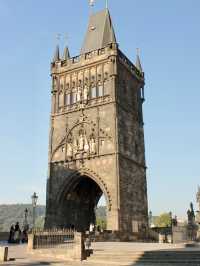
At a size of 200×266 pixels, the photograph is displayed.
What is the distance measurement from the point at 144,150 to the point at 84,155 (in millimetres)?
8105

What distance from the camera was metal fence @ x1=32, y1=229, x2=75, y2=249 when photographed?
70.1 feet

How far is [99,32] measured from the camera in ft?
141

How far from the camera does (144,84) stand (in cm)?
4469

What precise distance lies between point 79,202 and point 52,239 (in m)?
16.4

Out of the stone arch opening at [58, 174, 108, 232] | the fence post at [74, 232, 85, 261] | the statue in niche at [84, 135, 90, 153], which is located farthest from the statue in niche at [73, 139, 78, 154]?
the fence post at [74, 232, 85, 261]

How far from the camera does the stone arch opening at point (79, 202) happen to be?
36281 mm

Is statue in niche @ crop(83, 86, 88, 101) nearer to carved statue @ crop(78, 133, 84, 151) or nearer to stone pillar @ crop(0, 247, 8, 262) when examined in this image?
carved statue @ crop(78, 133, 84, 151)

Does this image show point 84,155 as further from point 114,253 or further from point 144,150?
point 114,253

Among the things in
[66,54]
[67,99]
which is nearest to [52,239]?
[67,99]

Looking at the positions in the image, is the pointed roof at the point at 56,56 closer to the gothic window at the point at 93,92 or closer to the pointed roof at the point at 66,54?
the pointed roof at the point at 66,54

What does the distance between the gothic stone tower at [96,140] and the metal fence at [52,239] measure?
10.2 metres

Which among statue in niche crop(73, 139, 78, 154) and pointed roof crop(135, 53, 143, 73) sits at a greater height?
pointed roof crop(135, 53, 143, 73)

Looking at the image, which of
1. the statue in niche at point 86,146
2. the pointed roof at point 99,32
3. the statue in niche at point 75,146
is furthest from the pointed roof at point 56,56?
the statue in niche at point 86,146

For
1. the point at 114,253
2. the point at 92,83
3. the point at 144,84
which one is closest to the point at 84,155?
the point at 92,83
